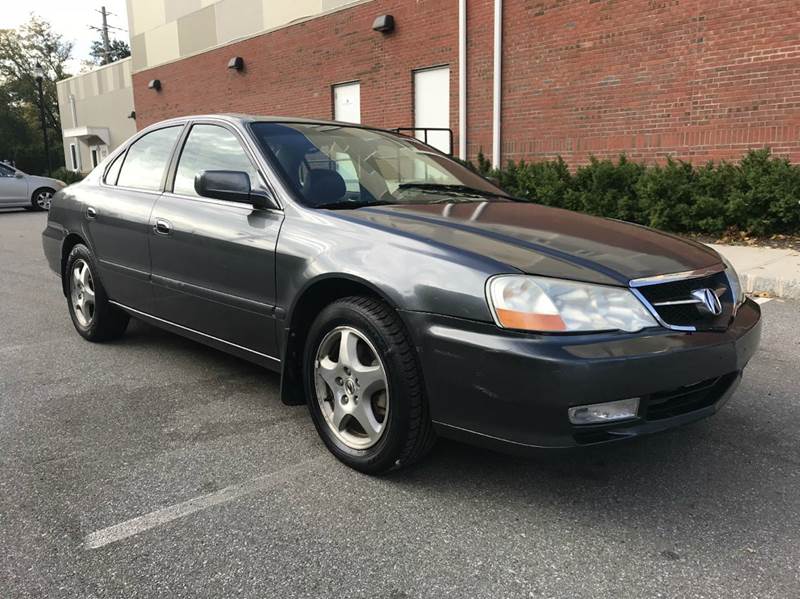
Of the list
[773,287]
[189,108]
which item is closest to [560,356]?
[773,287]

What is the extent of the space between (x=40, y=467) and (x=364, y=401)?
1.47m

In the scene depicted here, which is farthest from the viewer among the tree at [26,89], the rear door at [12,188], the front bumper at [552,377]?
the tree at [26,89]

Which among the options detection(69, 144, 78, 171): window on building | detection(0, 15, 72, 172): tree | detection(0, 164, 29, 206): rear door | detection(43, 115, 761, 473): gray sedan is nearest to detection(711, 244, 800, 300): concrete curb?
detection(43, 115, 761, 473): gray sedan

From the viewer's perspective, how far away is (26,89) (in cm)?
4975

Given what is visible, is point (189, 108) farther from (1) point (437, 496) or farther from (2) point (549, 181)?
(1) point (437, 496)

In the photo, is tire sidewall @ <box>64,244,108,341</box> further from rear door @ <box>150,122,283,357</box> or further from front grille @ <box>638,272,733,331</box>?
front grille @ <box>638,272,733,331</box>

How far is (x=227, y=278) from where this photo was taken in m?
3.30

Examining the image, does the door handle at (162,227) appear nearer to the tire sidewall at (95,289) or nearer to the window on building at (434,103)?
the tire sidewall at (95,289)

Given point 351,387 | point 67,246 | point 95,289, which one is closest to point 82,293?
point 95,289

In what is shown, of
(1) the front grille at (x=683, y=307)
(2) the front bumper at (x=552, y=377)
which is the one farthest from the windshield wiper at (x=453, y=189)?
(1) the front grille at (x=683, y=307)

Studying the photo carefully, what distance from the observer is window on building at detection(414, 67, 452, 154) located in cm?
1345

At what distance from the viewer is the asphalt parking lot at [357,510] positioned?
2.07 meters

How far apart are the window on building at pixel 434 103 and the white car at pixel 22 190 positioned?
10724 mm

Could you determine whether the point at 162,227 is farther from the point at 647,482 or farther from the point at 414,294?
the point at 647,482
